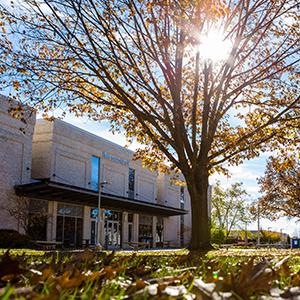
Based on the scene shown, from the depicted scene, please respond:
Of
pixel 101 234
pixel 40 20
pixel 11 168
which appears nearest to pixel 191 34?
pixel 40 20

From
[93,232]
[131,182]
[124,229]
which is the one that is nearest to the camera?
[93,232]

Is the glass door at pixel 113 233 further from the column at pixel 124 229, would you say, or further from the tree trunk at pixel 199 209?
the tree trunk at pixel 199 209

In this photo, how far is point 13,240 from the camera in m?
27.9

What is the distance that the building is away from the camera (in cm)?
3231

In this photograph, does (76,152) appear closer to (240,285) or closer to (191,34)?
(191,34)

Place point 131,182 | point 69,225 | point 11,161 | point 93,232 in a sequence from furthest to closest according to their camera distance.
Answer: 1. point 131,182
2. point 93,232
3. point 69,225
4. point 11,161

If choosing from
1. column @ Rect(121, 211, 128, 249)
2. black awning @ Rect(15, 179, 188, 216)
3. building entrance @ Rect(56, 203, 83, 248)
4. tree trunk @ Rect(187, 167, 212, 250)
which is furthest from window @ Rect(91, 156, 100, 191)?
tree trunk @ Rect(187, 167, 212, 250)

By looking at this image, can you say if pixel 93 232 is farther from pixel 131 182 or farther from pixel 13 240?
pixel 13 240

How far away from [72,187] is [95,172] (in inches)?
423

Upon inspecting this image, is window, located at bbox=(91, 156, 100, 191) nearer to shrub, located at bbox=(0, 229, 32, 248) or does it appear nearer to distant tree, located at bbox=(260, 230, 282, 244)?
shrub, located at bbox=(0, 229, 32, 248)

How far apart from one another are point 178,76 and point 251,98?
4080 millimetres

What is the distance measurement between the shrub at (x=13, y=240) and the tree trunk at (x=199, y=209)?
15.4 metres

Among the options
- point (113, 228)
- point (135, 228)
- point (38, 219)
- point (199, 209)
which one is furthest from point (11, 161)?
point (199, 209)

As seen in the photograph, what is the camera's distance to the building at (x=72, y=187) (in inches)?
1272
